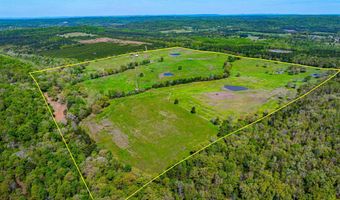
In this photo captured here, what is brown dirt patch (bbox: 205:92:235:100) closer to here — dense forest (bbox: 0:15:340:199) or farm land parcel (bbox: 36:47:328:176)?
farm land parcel (bbox: 36:47:328:176)

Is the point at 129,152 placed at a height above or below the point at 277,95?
below

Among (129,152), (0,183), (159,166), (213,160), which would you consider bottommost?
(0,183)

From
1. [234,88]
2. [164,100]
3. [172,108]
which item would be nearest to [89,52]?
[164,100]

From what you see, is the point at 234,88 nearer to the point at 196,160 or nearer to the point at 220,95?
the point at 220,95

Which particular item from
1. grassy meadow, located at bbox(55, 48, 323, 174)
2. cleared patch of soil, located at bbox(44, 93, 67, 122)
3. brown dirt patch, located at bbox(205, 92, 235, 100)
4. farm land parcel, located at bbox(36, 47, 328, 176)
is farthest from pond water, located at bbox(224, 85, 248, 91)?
cleared patch of soil, located at bbox(44, 93, 67, 122)

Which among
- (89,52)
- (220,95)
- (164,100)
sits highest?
(220,95)

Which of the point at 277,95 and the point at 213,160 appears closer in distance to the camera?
the point at 213,160

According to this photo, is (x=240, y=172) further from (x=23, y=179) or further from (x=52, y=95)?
(x=23, y=179)

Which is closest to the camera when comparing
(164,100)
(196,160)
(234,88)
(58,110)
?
(196,160)

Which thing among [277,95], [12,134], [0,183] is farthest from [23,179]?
[277,95]
